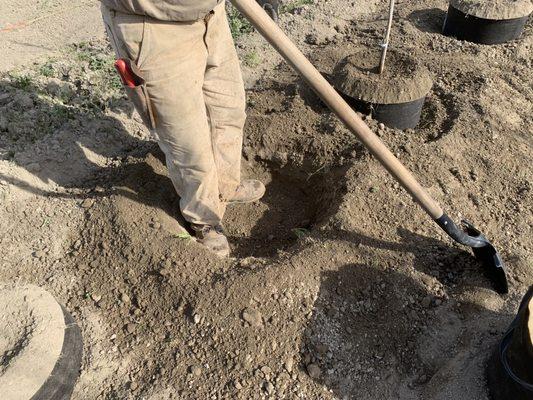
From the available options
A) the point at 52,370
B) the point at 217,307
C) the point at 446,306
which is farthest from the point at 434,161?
the point at 52,370

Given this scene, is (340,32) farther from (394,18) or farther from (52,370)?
(52,370)

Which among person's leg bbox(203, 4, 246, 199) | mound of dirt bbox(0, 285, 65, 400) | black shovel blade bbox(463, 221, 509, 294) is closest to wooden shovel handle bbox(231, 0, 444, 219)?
black shovel blade bbox(463, 221, 509, 294)

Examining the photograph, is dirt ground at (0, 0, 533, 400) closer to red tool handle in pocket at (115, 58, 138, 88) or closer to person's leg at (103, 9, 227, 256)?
person's leg at (103, 9, 227, 256)

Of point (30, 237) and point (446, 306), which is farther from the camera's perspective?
point (30, 237)

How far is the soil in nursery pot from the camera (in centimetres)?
407

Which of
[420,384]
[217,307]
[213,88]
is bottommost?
[420,384]

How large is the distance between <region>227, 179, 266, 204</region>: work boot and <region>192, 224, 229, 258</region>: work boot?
357 millimetres

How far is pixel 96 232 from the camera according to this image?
3.38 metres

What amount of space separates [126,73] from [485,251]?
239 cm

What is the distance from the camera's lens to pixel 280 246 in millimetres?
3645

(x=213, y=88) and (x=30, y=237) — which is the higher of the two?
(x=213, y=88)

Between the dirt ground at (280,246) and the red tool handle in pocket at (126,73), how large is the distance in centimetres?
110

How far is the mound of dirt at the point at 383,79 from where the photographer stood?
4.06 meters

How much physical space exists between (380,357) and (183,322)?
120 cm
